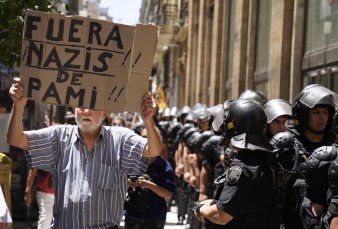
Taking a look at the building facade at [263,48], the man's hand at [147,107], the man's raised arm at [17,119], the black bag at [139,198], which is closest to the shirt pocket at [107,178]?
the man's hand at [147,107]

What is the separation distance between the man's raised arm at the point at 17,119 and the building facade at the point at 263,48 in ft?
22.5

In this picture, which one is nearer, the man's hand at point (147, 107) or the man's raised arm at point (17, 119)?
the man's raised arm at point (17, 119)

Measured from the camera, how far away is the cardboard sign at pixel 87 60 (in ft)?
17.2

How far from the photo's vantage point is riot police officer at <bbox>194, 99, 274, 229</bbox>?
14.9ft

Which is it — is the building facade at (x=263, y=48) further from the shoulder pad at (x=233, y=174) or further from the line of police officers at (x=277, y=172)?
the shoulder pad at (x=233, y=174)

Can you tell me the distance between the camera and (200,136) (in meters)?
10.3

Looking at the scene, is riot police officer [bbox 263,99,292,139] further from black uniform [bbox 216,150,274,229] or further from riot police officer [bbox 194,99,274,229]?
black uniform [bbox 216,150,274,229]

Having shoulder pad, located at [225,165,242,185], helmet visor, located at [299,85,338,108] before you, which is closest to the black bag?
helmet visor, located at [299,85,338,108]

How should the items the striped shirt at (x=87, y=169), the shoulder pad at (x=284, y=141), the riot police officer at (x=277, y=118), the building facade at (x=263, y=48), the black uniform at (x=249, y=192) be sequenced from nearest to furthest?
the black uniform at (x=249, y=192)
the striped shirt at (x=87, y=169)
the shoulder pad at (x=284, y=141)
the riot police officer at (x=277, y=118)
the building facade at (x=263, y=48)

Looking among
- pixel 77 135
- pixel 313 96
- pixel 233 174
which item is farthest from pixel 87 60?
pixel 313 96

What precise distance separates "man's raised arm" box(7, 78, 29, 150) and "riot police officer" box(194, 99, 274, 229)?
125cm

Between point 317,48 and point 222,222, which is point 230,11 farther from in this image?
point 222,222

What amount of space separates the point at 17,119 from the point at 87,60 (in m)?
0.65

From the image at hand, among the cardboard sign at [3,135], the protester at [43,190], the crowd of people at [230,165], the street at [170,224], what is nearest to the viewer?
the crowd of people at [230,165]
